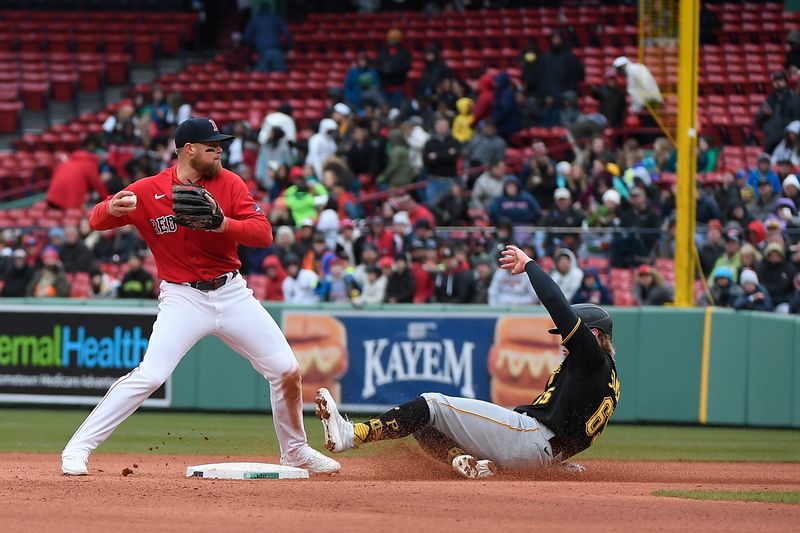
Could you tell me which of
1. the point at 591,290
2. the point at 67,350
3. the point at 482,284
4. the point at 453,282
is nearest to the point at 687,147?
the point at 591,290

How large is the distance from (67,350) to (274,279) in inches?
97.7

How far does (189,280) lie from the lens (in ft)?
24.9

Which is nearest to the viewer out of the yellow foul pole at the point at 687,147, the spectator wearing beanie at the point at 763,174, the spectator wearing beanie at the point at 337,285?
the yellow foul pole at the point at 687,147

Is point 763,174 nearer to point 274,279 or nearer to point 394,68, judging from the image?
point 274,279

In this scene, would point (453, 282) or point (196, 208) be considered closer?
point (196, 208)

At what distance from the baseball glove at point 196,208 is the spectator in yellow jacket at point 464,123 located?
40.4 feet

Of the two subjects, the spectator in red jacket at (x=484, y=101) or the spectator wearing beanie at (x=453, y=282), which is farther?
the spectator in red jacket at (x=484, y=101)

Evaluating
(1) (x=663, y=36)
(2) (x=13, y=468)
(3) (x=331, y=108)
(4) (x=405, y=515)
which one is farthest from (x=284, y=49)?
(4) (x=405, y=515)

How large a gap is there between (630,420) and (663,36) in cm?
446

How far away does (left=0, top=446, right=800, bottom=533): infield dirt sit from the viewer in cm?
602

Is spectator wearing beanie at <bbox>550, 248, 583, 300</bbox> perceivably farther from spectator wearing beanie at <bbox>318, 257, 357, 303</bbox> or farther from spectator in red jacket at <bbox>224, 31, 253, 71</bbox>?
spectator in red jacket at <bbox>224, 31, 253, 71</bbox>

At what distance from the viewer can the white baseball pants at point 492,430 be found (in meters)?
7.77

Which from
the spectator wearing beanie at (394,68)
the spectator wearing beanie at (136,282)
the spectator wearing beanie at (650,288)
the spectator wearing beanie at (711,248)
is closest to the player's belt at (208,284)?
the spectator wearing beanie at (650,288)

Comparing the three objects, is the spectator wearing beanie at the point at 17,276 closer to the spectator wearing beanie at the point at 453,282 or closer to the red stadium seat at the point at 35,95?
Answer: the spectator wearing beanie at the point at 453,282
